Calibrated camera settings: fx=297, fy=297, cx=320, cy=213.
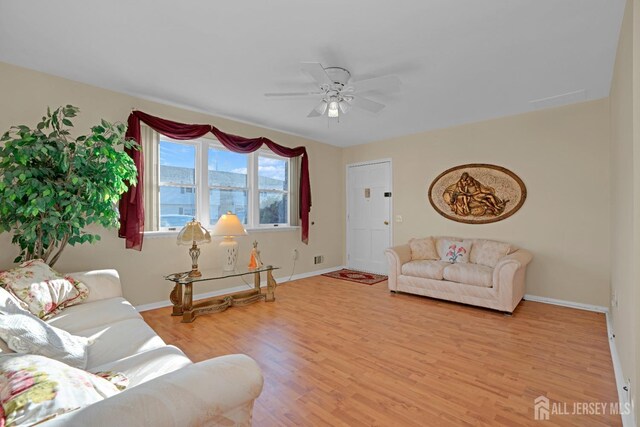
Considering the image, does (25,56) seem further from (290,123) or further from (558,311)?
(558,311)

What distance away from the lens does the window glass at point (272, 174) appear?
16.2 ft

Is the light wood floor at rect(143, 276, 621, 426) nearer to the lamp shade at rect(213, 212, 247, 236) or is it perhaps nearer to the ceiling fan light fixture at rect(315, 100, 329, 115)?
the lamp shade at rect(213, 212, 247, 236)

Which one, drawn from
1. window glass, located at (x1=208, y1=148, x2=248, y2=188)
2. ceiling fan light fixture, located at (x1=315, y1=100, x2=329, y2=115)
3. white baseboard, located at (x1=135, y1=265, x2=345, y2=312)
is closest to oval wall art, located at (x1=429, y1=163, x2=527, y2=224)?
white baseboard, located at (x1=135, y1=265, x2=345, y2=312)

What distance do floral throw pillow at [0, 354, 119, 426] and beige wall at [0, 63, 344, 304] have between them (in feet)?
8.67

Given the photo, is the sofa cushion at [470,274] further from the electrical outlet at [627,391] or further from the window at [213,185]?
the window at [213,185]

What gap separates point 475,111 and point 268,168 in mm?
3212

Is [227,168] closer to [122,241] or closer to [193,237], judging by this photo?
[193,237]

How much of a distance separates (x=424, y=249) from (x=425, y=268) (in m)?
0.55

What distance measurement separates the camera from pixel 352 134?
521cm

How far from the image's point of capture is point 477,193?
443 centimetres

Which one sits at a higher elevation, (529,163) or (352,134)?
(352,134)

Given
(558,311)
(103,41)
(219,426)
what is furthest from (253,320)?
(558,311)

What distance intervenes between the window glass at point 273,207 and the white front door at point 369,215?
151 centimetres

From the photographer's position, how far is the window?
382 centimetres
